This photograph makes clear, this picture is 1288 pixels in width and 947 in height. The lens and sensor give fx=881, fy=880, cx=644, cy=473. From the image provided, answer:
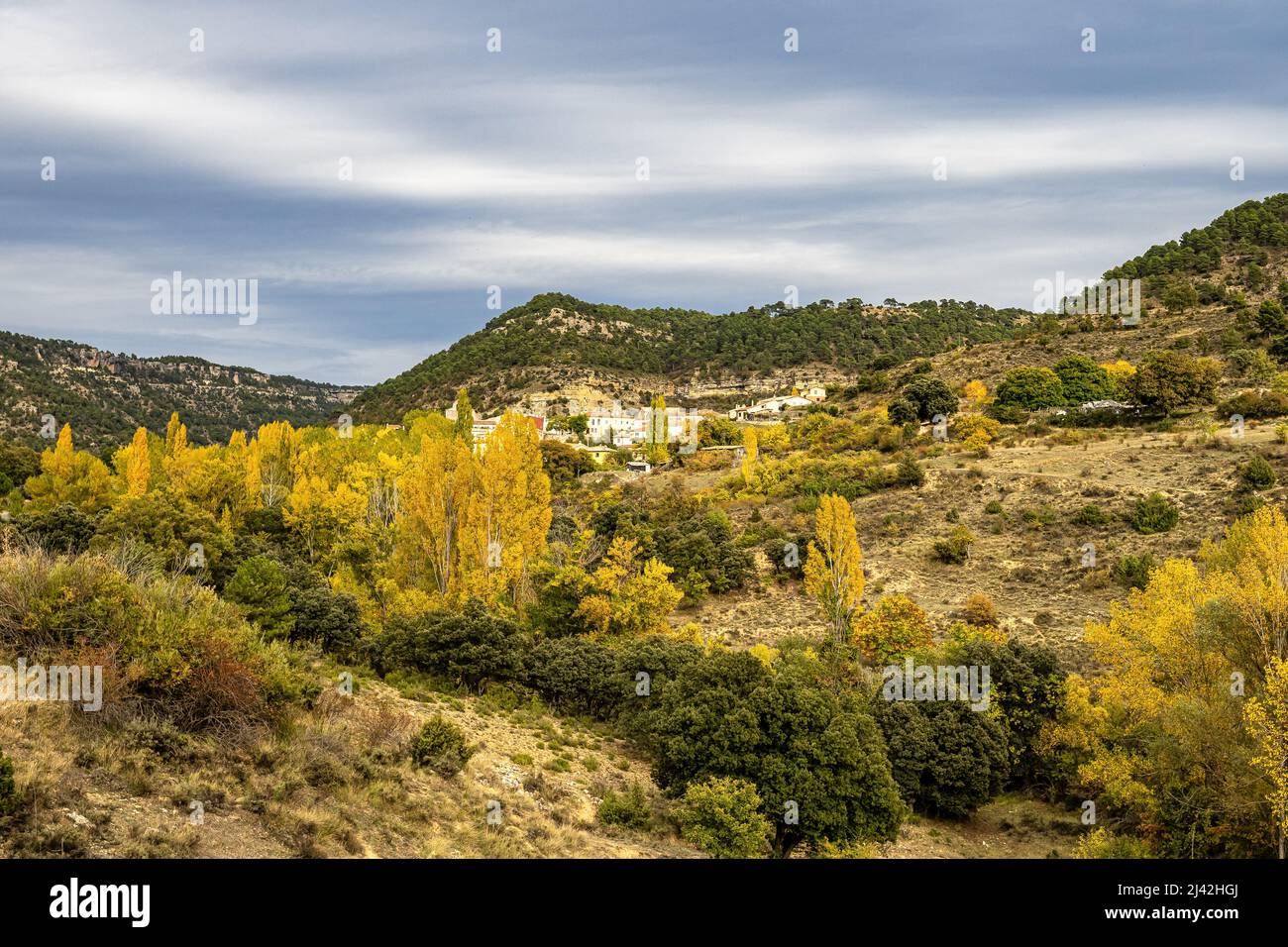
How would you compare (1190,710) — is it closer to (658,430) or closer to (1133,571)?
(1133,571)

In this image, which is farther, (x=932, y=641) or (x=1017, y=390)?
(x=1017, y=390)

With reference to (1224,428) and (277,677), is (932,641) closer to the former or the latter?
(277,677)

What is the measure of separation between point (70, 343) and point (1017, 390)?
136993 mm

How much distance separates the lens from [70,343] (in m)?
135

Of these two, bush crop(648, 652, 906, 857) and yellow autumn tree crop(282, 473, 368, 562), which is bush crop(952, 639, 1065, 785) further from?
yellow autumn tree crop(282, 473, 368, 562)

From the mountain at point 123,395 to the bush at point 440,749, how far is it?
Result: 84922mm

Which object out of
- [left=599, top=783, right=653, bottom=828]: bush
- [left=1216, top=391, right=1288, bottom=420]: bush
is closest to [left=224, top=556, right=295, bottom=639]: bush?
[left=599, top=783, right=653, bottom=828]: bush

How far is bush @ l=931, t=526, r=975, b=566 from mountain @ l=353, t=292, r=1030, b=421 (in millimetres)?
81391

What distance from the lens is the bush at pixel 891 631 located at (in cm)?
2633

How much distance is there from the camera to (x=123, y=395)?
117 metres

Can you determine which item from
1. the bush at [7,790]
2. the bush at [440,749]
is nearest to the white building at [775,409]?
the bush at [440,749]

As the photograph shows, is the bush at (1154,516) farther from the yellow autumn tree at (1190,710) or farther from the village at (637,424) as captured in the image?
the village at (637,424)

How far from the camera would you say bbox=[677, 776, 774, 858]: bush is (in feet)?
46.6
